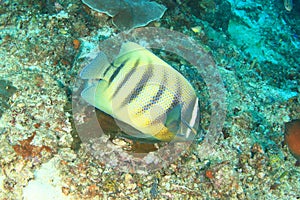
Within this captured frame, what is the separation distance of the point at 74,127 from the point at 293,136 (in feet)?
6.46

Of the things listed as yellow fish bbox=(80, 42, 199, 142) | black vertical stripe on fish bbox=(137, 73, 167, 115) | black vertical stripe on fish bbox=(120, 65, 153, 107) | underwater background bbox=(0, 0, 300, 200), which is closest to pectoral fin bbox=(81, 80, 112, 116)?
yellow fish bbox=(80, 42, 199, 142)

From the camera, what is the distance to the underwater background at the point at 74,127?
1961mm

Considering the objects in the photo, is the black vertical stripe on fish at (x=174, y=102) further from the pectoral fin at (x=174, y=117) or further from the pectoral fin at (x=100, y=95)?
the pectoral fin at (x=100, y=95)

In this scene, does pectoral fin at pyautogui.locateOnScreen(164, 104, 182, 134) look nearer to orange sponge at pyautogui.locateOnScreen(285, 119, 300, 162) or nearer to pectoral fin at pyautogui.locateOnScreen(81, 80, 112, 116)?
pectoral fin at pyautogui.locateOnScreen(81, 80, 112, 116)

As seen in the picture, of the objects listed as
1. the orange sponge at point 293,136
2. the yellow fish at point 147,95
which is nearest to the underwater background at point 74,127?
the orange sponge at point 293,136

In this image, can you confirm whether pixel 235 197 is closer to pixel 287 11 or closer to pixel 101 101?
pixel 101 101

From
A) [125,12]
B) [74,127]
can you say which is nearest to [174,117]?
[74,127]

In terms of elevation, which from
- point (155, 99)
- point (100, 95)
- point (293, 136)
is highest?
point (155, 99)

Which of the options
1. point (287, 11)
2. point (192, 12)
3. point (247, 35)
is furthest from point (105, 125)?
point (287, 11)

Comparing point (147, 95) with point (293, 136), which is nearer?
point (147, 95)

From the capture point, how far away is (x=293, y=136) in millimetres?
2641

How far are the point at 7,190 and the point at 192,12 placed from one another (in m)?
2.80

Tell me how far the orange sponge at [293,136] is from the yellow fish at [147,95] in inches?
49.9

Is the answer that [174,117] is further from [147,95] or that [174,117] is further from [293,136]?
[293,136]
